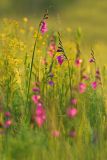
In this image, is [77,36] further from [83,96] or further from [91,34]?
[91,34]

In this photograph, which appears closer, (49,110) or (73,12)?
(49,110)

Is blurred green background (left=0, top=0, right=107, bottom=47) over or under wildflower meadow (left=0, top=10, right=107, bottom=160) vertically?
over

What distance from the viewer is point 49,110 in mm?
3654

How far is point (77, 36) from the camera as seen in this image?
4.33 metres

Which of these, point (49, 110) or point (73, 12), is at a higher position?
point (73, 12)

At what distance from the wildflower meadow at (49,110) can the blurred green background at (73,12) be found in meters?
14.9

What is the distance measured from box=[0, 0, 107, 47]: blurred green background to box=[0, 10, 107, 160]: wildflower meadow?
14904 millimetres

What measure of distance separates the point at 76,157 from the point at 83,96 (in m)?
0.98

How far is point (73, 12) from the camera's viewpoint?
2527 cm

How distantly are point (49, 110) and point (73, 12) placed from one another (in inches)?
861

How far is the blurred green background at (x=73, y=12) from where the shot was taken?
20.9 meters

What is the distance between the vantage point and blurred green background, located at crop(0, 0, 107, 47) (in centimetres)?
2090

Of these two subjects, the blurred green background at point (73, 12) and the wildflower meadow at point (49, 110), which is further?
the blurred green background at point (73, 12)

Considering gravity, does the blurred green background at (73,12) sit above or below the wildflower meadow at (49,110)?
above
